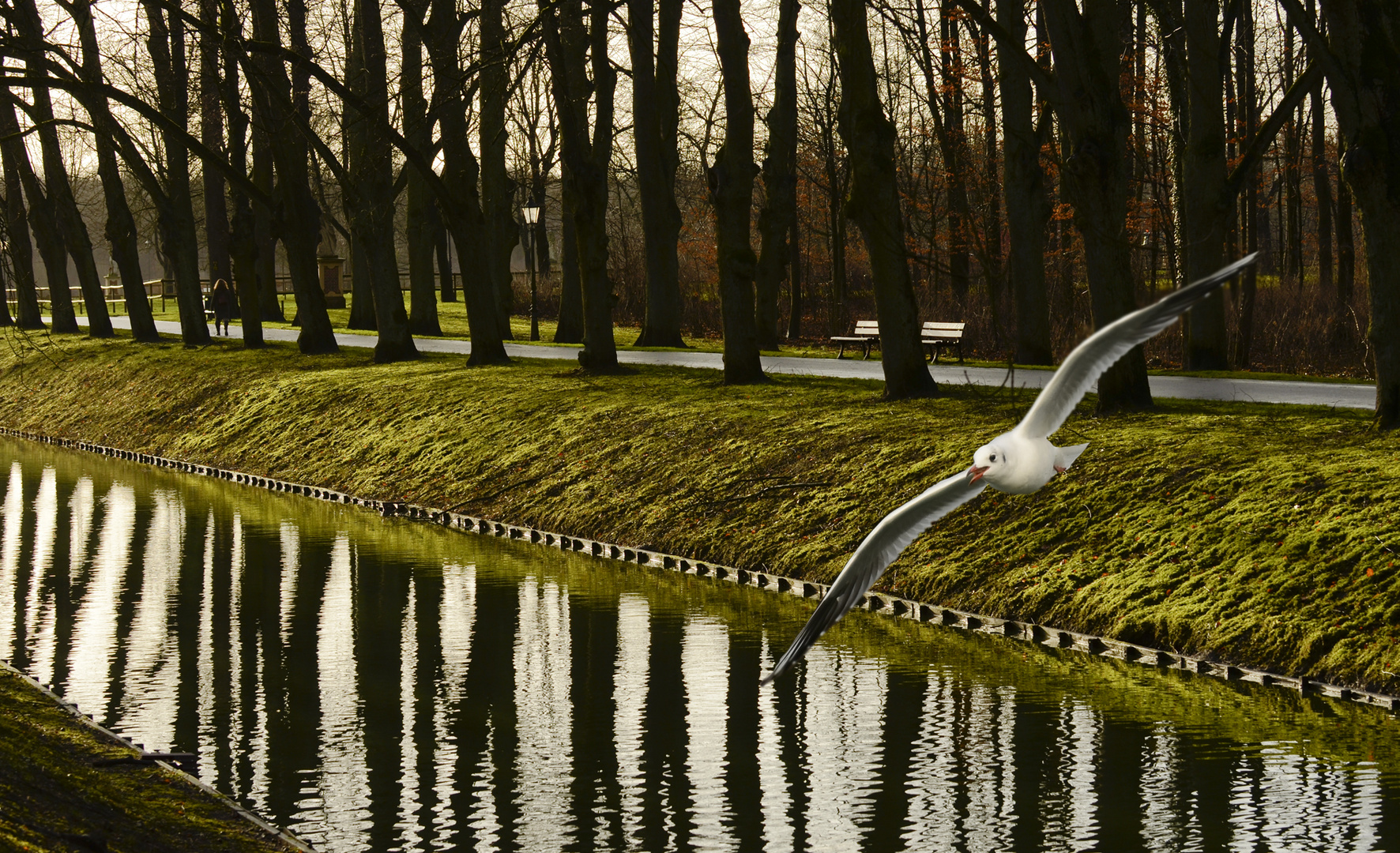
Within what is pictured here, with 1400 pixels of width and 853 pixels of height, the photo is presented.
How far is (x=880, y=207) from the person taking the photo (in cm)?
1886

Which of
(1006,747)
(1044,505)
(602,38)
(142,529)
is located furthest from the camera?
(602,38)

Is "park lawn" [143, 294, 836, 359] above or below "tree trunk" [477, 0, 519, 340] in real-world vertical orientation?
below

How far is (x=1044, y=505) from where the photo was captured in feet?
46.6

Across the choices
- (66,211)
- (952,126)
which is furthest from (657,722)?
(66,211)

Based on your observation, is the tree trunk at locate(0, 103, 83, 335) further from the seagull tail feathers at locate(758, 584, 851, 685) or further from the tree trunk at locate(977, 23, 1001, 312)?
the seagull tail feathers at locate(758, 584, 851, 685)

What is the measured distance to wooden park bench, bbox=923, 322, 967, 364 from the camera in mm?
25000

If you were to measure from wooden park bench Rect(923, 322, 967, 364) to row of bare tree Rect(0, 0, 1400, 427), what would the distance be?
3.25ft

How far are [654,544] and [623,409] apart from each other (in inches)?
167

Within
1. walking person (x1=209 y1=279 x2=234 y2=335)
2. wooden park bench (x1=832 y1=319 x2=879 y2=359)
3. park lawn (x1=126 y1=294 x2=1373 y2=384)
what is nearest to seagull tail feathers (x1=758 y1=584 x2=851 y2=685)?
park lawn (x1=126 y1=294 x2=1373 y2=384)

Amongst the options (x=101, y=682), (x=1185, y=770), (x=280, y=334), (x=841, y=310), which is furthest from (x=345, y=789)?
(x=280, y=334)

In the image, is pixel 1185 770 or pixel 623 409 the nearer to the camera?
pixel 1185 770

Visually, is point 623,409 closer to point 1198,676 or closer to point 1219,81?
point 1219,81

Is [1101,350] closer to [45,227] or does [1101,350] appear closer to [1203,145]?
[1203,145]

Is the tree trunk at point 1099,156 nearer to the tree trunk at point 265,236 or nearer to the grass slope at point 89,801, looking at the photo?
the grass slope at point 89,801
